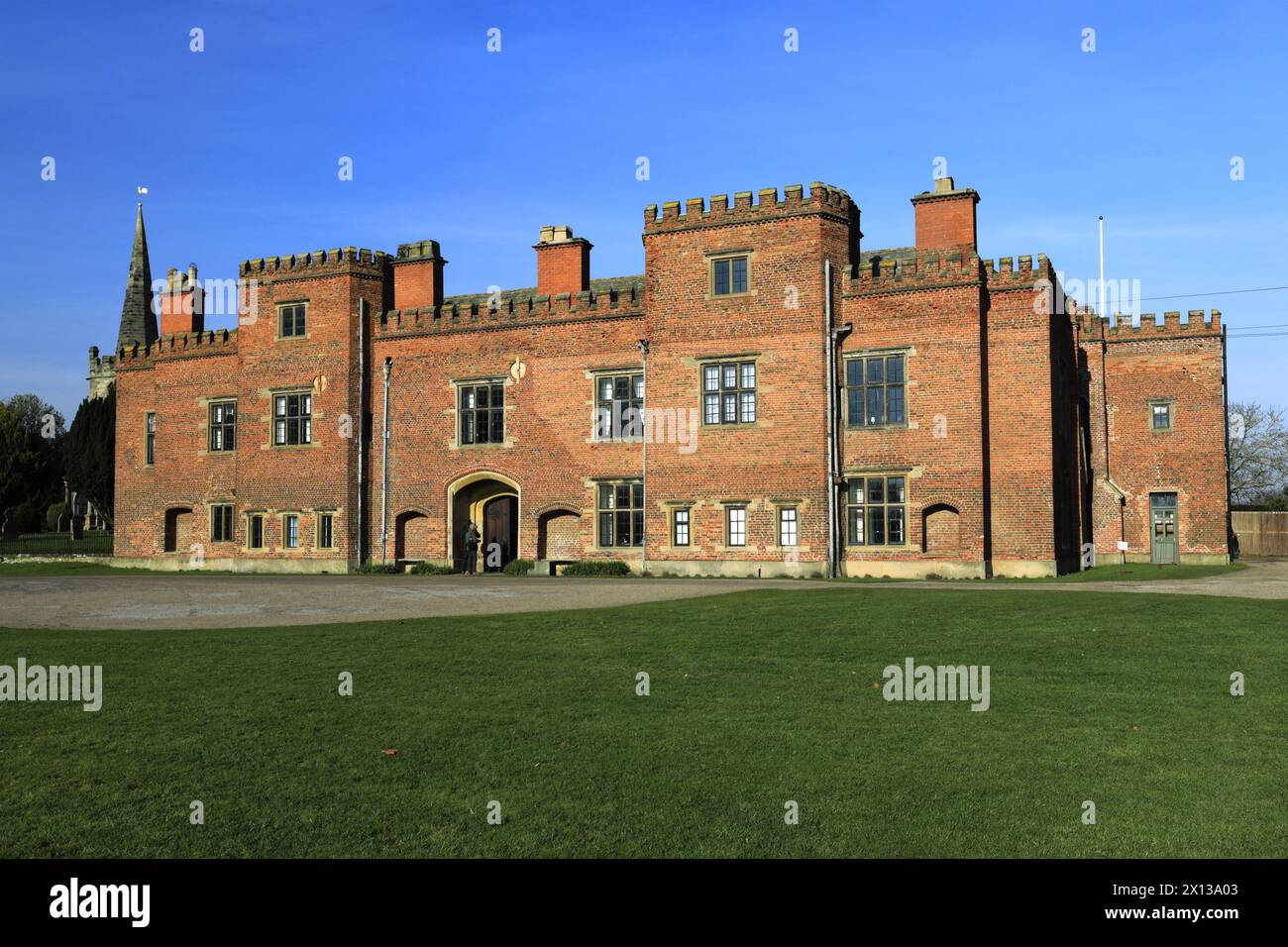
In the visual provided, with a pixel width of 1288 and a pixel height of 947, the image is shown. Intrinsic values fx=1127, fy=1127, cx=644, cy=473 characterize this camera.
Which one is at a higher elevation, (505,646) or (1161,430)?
(1161,430)

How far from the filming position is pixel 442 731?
30.4 feet

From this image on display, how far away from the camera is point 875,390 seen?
30.7 meters

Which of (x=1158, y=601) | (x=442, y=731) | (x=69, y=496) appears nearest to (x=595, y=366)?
(x=1158, y=601)

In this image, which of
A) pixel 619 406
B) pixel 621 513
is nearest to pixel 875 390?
pixel 619 406

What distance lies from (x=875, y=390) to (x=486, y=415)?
39.5ft

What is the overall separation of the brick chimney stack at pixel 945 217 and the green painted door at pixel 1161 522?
45.6 feet

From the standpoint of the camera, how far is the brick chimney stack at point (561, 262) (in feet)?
116

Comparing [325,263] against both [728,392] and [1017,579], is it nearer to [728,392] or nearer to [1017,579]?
[728,392]

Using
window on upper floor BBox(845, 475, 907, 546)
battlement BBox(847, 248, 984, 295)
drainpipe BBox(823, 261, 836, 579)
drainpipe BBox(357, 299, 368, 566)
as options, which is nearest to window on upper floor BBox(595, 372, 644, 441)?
drainpipe BBox(823, 261, 836, 579)

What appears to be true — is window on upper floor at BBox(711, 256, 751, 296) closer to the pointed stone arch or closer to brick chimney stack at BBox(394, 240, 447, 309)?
the pointed stone arch

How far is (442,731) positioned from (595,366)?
24774 millimetres
